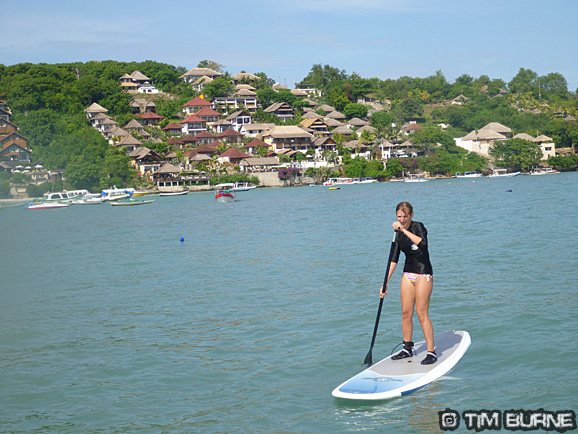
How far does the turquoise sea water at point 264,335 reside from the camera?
780cm

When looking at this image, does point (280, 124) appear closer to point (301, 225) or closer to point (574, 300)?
point (301, 225)

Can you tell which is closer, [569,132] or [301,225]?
[301,225]

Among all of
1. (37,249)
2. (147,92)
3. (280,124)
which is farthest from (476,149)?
(37,249)

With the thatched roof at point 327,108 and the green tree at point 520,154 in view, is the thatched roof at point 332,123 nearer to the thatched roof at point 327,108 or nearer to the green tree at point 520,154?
the thatched roof at point 327,108

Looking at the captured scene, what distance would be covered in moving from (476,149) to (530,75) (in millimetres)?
78172

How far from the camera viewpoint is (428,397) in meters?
7.89

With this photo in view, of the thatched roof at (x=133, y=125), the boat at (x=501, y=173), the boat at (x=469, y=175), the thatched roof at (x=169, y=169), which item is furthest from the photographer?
the thatched roof at (x=133, y=125)

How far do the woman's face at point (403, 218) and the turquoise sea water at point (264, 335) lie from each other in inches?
89.1

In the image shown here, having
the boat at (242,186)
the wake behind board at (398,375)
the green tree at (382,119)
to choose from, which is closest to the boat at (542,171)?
the green tree at (382,119)

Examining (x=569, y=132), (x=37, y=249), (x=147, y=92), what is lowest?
(x=37, y=249)

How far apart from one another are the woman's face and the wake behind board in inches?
81.0

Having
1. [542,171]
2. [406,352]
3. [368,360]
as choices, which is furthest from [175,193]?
[406,352]

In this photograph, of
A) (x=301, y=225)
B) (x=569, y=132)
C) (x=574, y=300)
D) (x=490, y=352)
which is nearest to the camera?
(x=490, y=352)

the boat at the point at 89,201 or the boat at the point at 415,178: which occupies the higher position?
the boat at the point at 415,178
